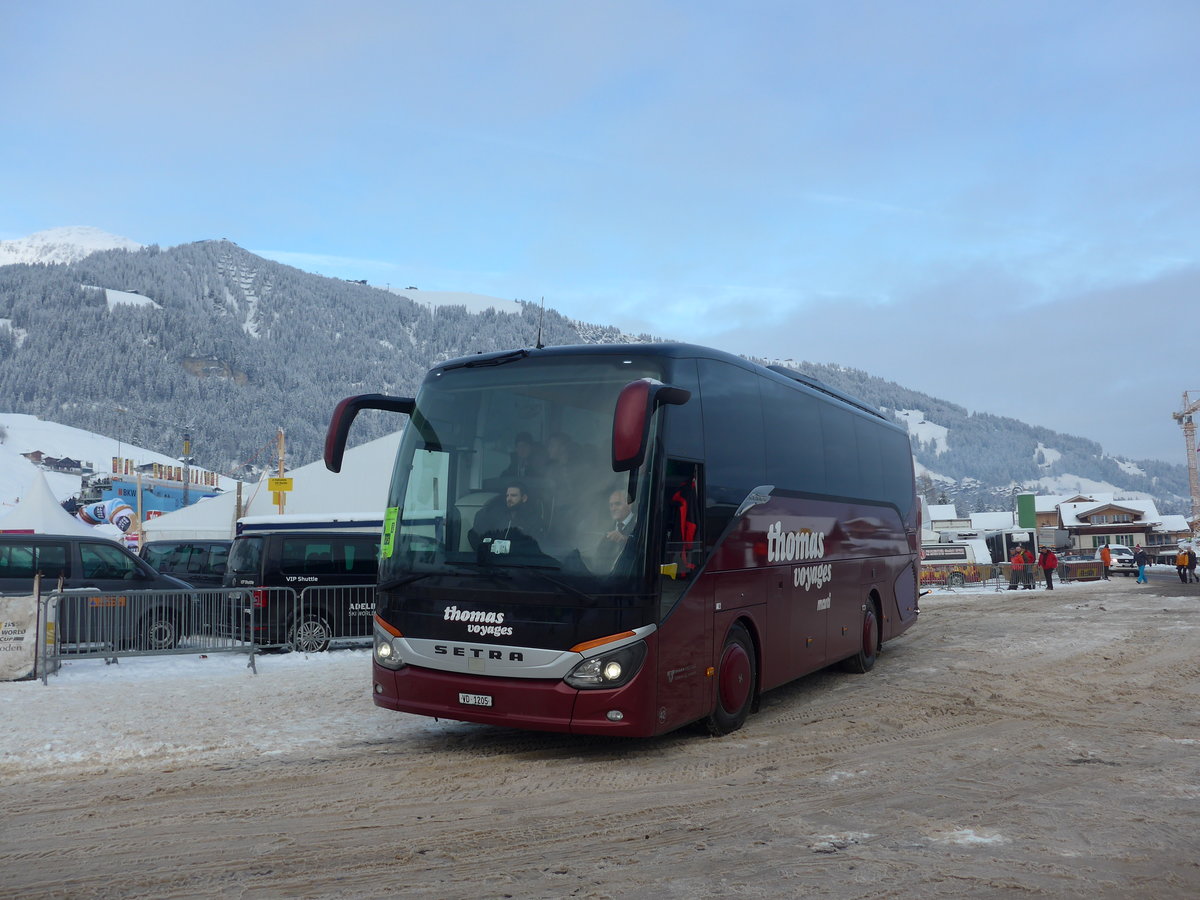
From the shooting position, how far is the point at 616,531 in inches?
291

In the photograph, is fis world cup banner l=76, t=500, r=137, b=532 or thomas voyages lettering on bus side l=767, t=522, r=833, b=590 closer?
thomas voyages lettering on bus side l=767, t=522, r=833, b=590

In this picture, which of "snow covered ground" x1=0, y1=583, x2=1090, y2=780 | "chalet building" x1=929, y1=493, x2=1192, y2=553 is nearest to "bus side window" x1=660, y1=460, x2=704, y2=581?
"snow covered ground" x1=0, y1=583, x2=1090, y2=780

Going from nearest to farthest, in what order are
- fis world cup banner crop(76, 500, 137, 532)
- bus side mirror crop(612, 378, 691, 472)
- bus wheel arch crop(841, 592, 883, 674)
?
bus side mirror crop(612, 378, 691, 472) < bus wheel arch crop(841, 592, 883, 674) < fis world cup banner crop(76, 500, 137, 532)

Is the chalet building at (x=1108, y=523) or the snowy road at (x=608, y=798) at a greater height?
the chalet building at (x=1108, y=523)

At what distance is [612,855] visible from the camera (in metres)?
5.29

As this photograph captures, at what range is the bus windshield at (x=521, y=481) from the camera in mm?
7418

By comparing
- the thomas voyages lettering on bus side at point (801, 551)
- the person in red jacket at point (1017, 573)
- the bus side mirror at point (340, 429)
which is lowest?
the person in red jacket at point (1017, 573)

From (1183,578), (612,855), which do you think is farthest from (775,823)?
(1183,578)

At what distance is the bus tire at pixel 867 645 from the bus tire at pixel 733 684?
3935 mm

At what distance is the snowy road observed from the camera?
4.94 meters

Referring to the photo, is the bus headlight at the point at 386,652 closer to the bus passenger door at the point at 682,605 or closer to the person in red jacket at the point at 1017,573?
the bus passenger door at the point at 682,605

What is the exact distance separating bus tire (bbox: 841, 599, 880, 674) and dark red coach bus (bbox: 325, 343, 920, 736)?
3.49 metres

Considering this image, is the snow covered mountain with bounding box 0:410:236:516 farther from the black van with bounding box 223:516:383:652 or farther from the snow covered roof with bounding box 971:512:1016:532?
the black van with bounding box 223:516:383:652

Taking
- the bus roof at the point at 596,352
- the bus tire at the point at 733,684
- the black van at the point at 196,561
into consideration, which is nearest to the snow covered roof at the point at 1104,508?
the black van at the point at 196,561
